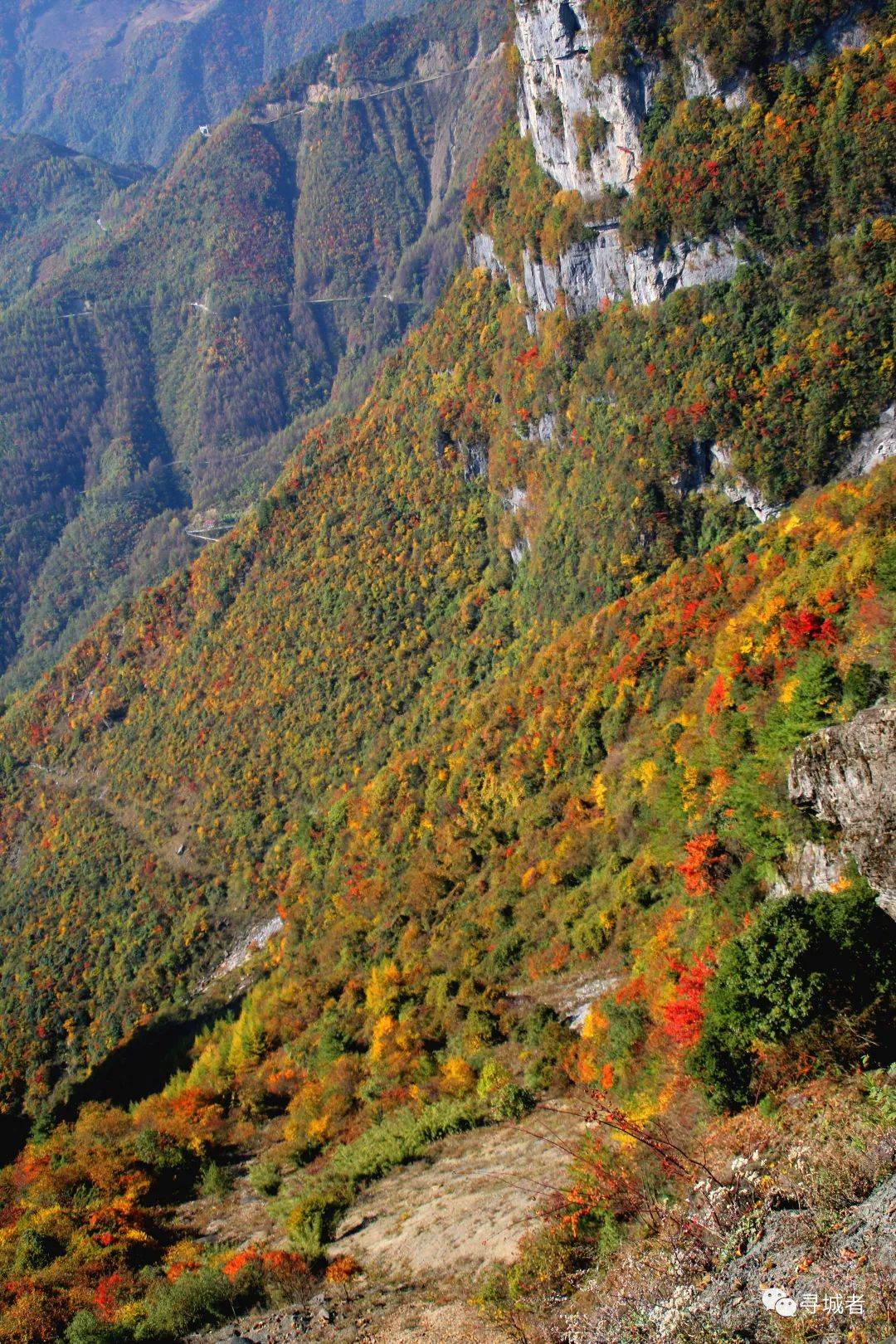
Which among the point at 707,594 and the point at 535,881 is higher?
the point at 707,594

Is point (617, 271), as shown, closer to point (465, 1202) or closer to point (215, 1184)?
point (215, 1184)

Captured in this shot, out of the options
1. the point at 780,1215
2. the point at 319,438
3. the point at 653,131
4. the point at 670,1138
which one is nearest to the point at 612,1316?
the point at 780,1215

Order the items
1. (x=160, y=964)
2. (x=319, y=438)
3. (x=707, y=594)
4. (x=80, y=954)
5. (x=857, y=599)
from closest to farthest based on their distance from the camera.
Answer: (x=857, y=599)
(x=707, y=594)
(x=160, y=964)
(x=80, y=954)
(x=319, y=438)

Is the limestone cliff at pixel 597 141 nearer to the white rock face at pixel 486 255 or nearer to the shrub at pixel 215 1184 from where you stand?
the white rock face at pixel 486 255

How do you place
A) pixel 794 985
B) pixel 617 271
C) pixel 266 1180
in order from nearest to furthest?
1. pixel 794 985
2. pixel 266 1180
3. pixel 617 271

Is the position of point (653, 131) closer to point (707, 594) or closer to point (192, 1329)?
point (707, 594)

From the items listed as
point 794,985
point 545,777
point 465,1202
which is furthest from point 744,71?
point 465,1202

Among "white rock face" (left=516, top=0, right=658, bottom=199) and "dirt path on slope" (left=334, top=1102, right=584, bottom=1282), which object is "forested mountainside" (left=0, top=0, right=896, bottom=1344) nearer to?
"white rock face" (left=516, top=0, right=658, bottom=199)

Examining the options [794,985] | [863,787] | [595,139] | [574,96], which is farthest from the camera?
[574,96]
